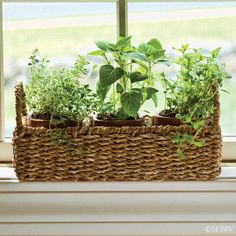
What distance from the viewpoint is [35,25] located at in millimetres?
2004

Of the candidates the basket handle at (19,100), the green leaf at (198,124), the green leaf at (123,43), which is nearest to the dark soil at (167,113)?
the green leaf at (198,124)

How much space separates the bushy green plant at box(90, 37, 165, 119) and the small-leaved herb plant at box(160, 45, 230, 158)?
0.18 feet

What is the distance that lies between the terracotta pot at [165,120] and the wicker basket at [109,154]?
0.02 meters

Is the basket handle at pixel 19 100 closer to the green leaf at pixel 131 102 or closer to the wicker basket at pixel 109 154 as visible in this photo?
the wicker basket at pixel 109 154

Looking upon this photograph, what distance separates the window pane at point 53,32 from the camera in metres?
2.00

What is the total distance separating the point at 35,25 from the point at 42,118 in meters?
0.32

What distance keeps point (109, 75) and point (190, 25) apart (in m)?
0.38

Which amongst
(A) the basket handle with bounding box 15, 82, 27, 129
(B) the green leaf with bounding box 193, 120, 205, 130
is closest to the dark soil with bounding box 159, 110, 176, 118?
(B) the green leaf with bounding box 193, 120, 205, 130

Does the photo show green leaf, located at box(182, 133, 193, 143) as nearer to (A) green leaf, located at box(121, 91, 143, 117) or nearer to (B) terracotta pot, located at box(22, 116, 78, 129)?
(A) green leaf, located at box(121, 91, 143, 117)

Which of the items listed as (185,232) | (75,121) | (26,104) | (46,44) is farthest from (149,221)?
(46,44)

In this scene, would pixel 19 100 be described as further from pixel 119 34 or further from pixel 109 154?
pixel 119 34

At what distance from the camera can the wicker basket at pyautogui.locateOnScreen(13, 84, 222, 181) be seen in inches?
70.3

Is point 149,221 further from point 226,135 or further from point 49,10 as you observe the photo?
point 49,10

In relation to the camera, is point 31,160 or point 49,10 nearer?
point 31,160
